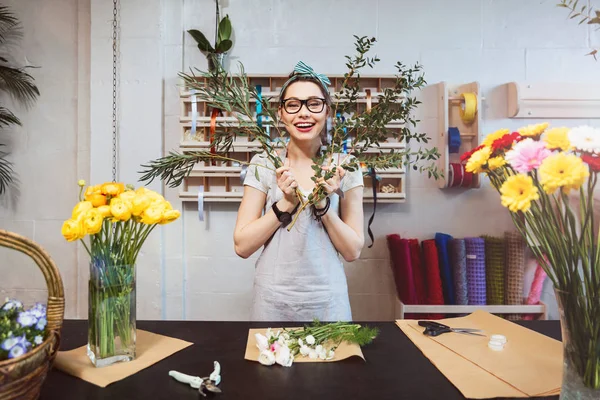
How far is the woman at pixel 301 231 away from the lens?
62.7 inches

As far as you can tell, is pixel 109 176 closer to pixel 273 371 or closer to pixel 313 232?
pixel 313 232

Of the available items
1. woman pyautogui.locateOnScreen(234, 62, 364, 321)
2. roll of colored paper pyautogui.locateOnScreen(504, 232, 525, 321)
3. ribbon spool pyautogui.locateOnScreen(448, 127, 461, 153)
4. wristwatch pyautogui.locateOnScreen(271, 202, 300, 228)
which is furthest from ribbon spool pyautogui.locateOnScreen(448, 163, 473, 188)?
wristwatch pyautogui.locateOnScreen(271, 202, 300, 228)

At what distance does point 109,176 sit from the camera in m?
2.52

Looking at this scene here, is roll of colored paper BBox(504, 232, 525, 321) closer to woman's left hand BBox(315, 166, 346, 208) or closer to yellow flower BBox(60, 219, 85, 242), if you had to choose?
woman's left hand BBox(315, 166, 346, 208)

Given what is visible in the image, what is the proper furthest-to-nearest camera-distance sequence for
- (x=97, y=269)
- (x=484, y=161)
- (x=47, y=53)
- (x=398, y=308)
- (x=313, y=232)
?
1. (x=47, y=53)
2. (x=398, y=308)
3. (x=313, y=232)
4. (x=97, y=269)
5. (x=484, y=161)

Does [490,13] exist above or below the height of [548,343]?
above

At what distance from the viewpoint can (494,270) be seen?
7.64ft

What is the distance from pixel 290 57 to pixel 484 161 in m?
1.98

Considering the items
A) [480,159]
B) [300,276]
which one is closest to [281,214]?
[300,276]

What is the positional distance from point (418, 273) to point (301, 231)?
992mm

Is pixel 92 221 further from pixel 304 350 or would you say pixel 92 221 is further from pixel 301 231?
pixel 301 231

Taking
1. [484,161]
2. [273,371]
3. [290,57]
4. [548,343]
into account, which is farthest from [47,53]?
[548,343]

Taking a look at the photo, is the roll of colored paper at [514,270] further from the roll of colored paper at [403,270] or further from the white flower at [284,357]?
the white flower at [284,357]

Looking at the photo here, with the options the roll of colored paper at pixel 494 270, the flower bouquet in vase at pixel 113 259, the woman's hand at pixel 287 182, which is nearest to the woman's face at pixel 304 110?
the woman's hand at pixel 287 182
